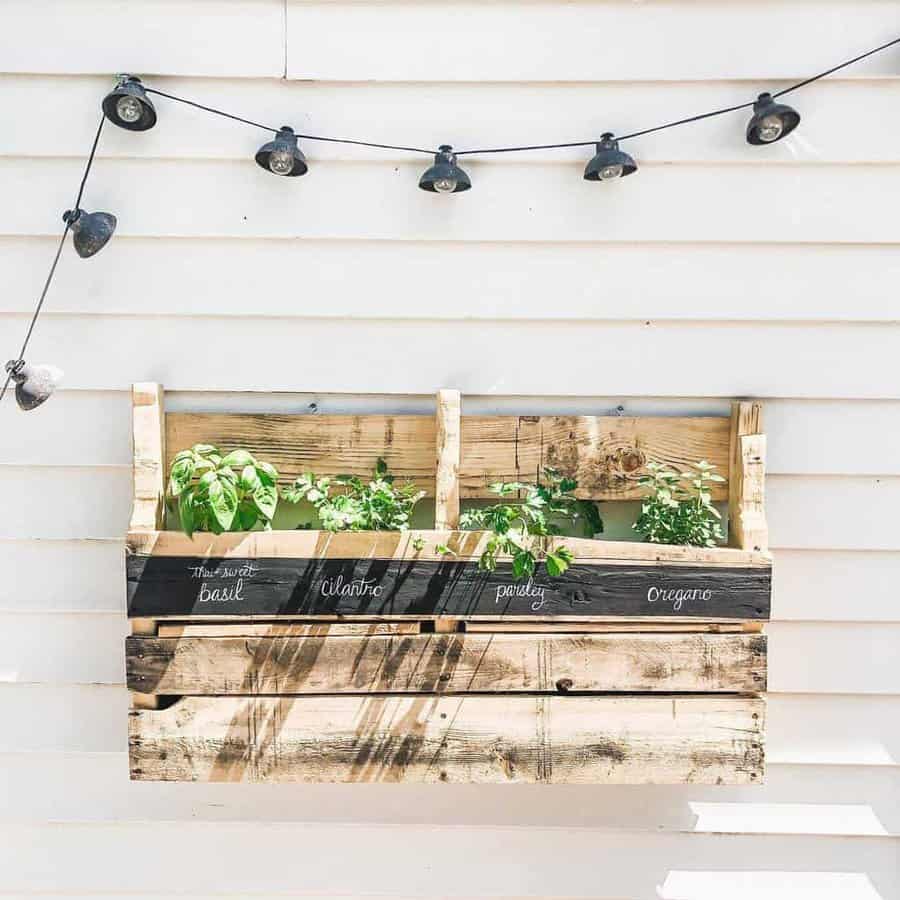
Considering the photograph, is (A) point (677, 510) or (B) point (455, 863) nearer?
(A) point (677, 510)

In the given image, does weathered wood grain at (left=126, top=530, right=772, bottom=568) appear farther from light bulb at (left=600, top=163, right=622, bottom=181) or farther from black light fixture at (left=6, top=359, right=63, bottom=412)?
light bulb at (left=600, top=163, right=622, bottom=181)

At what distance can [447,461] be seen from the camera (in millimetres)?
1837

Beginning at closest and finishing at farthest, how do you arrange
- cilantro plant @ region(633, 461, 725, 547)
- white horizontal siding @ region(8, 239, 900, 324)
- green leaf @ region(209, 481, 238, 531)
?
green leaf @ region(209, 481, 238, 531) → cilantro plant @ region(633, 461, 725, 547) → white horizontal siding @ region(8, 239, 900, 324)

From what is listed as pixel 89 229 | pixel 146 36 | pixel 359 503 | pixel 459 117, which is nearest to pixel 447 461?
pixel 359 503

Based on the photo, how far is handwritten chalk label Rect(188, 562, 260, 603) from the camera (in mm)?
1760

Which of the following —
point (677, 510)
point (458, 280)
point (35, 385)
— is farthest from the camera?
point (458, 280)

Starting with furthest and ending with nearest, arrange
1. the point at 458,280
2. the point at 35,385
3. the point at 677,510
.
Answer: the point at 458,280
the point at 677,510
the point at 35,385

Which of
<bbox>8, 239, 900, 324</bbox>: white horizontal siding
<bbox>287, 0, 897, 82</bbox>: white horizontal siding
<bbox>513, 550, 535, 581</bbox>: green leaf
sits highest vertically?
<bbox>287, 0, 897, 82</bbox>: white horizontal siding

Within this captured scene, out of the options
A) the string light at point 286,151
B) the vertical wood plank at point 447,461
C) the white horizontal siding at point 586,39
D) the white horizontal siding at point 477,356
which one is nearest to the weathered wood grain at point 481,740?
the vertical wood plank at point 447,461

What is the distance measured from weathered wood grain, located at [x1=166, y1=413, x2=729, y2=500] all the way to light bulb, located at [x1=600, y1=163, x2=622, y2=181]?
0.57m

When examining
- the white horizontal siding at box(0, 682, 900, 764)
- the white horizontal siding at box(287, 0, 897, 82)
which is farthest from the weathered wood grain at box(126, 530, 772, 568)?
the white horizontal siding at box(287, 0, 897, 82)

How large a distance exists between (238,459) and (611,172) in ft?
3.55

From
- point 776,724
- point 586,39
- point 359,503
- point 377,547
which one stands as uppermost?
point 586,39

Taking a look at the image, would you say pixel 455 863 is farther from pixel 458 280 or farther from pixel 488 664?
pixel 458 280
